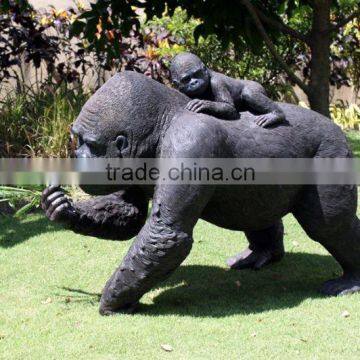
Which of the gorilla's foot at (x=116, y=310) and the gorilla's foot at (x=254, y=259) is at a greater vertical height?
the gorilla's foot at (x=116, y=310)

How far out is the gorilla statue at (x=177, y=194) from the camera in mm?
3848

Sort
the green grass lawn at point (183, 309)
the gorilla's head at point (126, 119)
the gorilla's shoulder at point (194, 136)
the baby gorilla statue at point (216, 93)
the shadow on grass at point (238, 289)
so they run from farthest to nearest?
1. the shadow on grass at point (238, 289)
2. the baby gorilla statue at point (216, 93)
3. the gorilla's head at point (126, 119)
4. the gorilla's shoulder at point (194, 136)
5. the green grass lawn at point (183, 309)

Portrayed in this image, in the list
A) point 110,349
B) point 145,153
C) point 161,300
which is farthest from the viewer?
point 161,300

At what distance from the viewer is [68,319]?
400 cm

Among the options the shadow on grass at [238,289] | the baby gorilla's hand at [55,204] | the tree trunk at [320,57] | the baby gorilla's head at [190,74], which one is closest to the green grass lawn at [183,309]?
the shadow on grass at [238,289]

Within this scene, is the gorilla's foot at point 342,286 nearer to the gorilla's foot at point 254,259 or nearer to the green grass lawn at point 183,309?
the green grass lawn at point 183,309

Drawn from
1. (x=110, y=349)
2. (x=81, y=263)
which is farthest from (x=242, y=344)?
(x=81, y=263)

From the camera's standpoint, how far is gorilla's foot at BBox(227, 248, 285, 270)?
514cm

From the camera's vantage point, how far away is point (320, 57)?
268 inches

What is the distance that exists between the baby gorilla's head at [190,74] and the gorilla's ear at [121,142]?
0.53 metres

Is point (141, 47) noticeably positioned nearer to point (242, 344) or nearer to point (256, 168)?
point (256, 168)

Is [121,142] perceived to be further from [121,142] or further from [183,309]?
[183,309]

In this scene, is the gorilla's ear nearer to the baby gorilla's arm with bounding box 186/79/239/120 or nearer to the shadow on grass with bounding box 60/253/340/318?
the baby gorilla's arm with bounding box 186/79/239/120

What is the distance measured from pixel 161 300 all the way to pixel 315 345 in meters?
1.20
